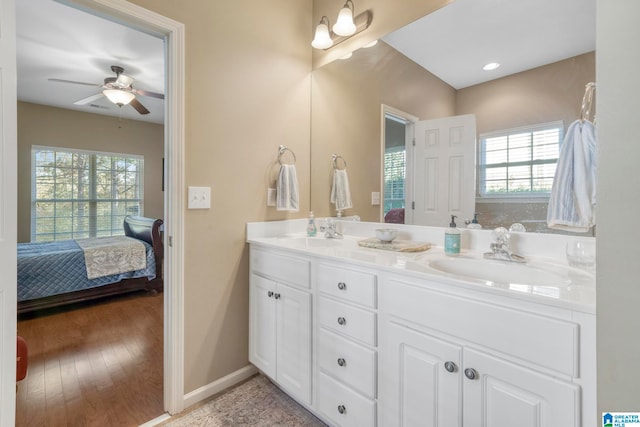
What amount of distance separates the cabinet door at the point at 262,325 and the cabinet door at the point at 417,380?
27.9 inches

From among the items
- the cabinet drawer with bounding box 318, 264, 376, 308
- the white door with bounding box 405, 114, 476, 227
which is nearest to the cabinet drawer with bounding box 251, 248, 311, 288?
the cabinet drawer with bounding box 318, 264, 376, 308

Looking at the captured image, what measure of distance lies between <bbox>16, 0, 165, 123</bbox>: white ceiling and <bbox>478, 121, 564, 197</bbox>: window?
2.88 metres

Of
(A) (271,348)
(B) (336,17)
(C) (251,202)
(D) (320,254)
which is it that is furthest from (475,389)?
(B) (336,17)

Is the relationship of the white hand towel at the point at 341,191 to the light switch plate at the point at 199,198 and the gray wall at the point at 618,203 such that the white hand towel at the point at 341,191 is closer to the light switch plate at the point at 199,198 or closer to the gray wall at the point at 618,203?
the light switch plate at the point at 199,198

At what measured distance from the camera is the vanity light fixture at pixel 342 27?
1.78m

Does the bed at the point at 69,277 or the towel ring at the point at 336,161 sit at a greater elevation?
the towel ring at the point at 336,161

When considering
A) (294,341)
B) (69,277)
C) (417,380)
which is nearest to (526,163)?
(417,380)

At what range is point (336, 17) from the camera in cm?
198

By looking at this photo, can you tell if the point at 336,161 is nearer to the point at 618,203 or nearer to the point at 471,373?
the point at 471,373

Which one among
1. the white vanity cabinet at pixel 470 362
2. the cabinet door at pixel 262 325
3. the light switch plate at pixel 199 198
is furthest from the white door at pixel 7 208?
the white vanity cabinet at pixel 470 362

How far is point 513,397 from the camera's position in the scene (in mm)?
805

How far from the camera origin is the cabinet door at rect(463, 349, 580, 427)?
0.73 m

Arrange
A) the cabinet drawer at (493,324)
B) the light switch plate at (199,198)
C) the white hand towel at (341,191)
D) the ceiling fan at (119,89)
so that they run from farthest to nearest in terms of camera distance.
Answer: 1. the ceiling fan at (119,89)
2. the white hand towel at (341,191)
3. the light switch plate at (199,198)
4. the cabinet drawer at (493,324)

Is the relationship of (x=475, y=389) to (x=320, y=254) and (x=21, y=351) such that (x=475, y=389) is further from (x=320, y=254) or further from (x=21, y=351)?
(x=21, y=351)
